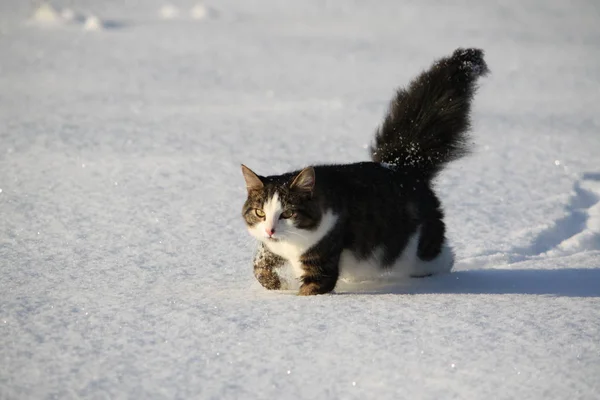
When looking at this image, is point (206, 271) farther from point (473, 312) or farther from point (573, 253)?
point (573, 253)

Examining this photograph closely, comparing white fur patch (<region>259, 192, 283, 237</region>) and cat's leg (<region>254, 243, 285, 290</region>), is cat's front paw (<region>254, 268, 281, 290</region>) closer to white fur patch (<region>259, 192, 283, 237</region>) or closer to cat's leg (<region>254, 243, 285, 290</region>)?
cat's leg (<region>254, 243, 285, 290</region>)

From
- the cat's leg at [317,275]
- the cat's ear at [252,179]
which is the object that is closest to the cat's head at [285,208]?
the cat's ear at [252,179]

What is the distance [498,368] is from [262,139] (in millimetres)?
4045

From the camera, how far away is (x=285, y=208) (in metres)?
3.32

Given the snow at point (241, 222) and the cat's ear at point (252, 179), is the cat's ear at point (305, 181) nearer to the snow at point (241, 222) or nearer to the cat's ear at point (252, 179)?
the cat's ear at point (252, 179)

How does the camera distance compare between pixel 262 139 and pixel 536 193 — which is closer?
pixel 536 193

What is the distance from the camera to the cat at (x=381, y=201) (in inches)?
133

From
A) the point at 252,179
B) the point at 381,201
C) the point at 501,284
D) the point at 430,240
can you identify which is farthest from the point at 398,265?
the point at 252,179

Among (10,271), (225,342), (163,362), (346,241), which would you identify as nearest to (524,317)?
(346,241)

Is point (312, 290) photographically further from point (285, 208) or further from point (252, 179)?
point (252, 179)

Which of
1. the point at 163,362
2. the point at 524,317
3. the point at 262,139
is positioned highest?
the point at 524,317

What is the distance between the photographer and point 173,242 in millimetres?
4215

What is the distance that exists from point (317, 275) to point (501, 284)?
3.13 ft

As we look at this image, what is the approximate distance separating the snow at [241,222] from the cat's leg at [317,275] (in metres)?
0.12
